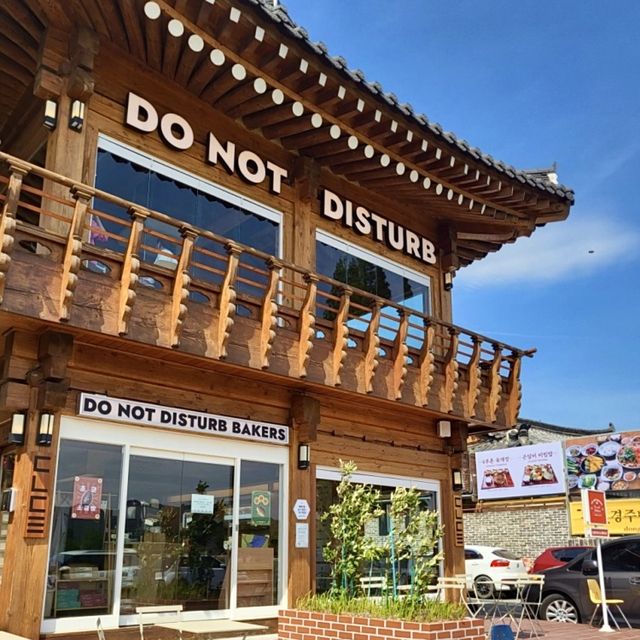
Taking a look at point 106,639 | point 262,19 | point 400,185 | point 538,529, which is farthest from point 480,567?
point 262,19

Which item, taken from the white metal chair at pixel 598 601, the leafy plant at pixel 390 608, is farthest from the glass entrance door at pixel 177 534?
the white metal chair at pixel 598 601

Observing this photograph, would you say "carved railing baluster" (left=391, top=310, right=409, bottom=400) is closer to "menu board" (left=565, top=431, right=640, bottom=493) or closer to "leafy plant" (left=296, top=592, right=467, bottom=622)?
"leafy plant" (left=296, top=592, right=467, bottom=622)

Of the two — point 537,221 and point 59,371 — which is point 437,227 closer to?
point 537,221

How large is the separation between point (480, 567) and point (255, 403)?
12.4m

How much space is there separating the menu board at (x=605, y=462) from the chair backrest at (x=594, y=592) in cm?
1329

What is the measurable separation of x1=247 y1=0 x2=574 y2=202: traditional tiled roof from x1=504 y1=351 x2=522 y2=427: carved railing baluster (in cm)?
282

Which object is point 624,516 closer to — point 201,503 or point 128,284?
point 201,503

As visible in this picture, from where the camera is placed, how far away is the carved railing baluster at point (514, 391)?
1254 cm

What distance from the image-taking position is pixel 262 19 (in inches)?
313

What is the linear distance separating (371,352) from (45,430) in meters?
4.39

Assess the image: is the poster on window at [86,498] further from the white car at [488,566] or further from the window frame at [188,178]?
the white car at [488,566]

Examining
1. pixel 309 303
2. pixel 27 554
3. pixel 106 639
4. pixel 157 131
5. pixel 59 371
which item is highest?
pixel 157 131

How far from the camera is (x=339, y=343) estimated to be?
9562 mm

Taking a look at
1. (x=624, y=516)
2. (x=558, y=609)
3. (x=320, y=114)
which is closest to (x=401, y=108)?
(x=320, y=114)
